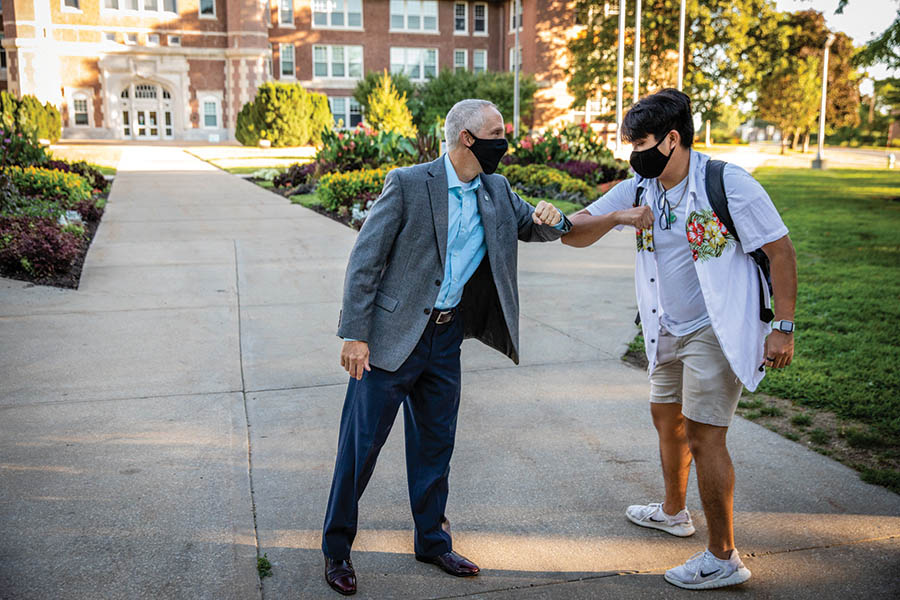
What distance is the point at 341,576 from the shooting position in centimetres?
324

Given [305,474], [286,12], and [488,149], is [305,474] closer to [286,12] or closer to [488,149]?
[488,149]

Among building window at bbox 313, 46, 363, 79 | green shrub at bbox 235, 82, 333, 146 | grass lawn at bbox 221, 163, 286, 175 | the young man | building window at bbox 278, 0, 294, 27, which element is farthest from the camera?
building window at bbox 313, 46, 363, 79

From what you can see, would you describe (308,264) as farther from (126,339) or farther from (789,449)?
(789,449)

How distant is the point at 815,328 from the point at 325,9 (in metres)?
51.1

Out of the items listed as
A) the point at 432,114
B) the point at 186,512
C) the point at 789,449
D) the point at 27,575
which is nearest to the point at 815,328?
the point at 789,449

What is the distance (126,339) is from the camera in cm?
690

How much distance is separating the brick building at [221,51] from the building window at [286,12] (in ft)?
0.25

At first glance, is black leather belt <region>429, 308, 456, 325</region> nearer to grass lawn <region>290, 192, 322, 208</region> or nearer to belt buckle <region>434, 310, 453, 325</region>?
belt buckle <region>434, 310, 453, 325</region>

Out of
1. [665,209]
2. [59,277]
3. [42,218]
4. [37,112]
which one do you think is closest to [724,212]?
[665,209]

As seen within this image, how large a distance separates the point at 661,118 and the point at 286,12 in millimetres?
54380

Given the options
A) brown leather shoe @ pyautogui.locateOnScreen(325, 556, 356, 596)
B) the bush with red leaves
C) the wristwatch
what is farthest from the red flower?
the bush with red leaves

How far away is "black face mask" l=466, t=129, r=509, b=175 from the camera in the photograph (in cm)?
314

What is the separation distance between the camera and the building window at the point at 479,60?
56406mm

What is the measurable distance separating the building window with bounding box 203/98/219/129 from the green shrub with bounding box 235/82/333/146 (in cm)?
1099
